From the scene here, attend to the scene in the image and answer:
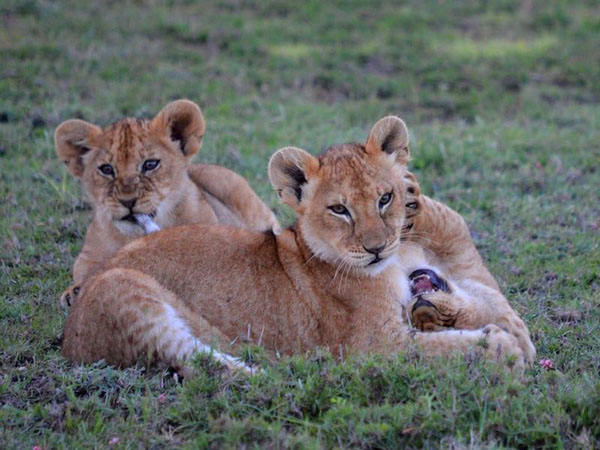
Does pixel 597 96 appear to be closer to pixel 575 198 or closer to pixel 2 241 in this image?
pixel 575 198

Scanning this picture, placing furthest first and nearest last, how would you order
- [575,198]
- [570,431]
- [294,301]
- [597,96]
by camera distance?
[597,96]
[575,198]
[294,301]
[570,431]

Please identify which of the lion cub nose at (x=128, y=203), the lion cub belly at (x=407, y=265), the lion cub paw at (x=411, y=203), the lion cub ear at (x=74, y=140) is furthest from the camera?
the lion cub ear at (x=74, y=140)

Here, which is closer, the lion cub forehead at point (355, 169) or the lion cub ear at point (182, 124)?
the lion cub forehead at point (355, 169)

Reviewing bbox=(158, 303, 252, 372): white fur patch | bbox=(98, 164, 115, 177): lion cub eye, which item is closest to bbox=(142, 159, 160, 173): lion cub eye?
bbox=(98, 164, 115, 177): lion cub eye

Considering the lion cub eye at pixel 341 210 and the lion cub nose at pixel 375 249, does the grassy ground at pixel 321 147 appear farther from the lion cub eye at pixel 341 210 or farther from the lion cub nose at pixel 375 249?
the lion cub eye at pixel 341 210

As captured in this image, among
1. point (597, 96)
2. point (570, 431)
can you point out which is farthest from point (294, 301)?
point (597, 96)

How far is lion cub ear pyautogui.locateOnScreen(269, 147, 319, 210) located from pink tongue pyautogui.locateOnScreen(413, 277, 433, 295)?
0.77 meters

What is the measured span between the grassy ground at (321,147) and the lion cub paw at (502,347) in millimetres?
105

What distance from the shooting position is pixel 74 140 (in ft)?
20.9

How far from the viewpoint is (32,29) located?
36.3 feet

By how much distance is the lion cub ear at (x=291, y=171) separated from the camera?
4.98 m

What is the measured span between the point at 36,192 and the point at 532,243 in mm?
3851

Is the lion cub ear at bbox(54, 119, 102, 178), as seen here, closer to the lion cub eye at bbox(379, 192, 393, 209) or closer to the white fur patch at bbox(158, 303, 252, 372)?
the white fur patch at bbox(158, 303, 252, 372)

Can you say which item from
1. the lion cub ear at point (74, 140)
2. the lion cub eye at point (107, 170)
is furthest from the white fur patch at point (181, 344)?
the lion cub ear at point (74, 140)
